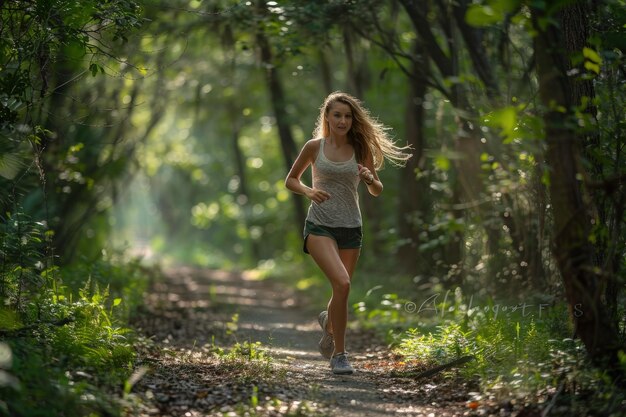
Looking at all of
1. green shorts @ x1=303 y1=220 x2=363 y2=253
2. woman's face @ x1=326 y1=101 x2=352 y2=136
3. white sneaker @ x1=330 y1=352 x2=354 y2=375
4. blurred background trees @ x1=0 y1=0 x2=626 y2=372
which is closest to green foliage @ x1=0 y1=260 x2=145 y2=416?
blurred background trees @ x1=0 y1=0 x2=626 y2=372

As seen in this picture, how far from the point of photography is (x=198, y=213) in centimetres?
3647

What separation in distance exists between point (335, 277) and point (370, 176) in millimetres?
965

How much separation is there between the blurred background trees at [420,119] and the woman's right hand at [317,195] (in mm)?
1378

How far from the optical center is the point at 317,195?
6391 millimetres

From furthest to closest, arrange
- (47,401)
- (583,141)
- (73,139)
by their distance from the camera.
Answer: (73,139) < (583,141) < (47,401)

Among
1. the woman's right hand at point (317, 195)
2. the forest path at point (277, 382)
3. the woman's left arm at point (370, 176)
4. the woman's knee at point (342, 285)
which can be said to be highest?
the woman's left arm at point (370, 176)

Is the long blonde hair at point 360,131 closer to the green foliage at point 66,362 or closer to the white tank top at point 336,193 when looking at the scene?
Result: the white tank top at point 336,193

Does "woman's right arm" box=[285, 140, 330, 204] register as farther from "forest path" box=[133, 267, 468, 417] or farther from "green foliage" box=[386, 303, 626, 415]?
"green foliage" box=[386, 303, 626, 415]

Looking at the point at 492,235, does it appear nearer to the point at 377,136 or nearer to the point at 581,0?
the point at 377,136

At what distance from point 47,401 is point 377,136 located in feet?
12.7

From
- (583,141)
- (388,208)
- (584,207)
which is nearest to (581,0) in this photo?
(583,141)

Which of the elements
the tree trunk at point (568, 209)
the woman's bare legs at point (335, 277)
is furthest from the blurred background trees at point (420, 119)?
the woman's bare legs at point (335, 277)

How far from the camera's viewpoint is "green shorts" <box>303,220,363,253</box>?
655cm

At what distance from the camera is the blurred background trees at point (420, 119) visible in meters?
4.96
